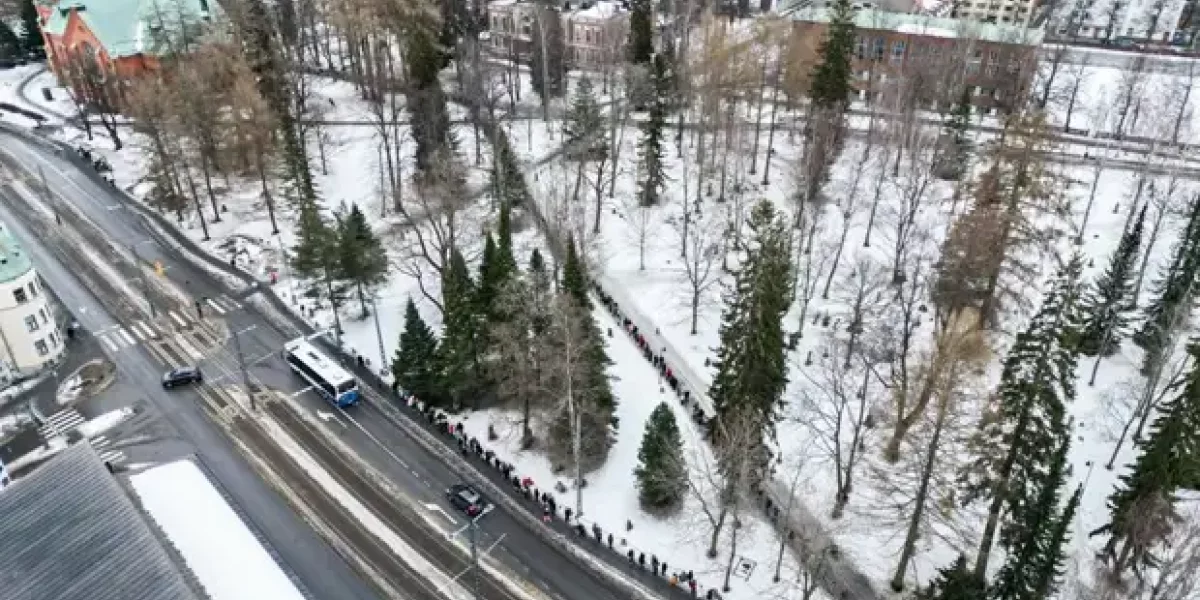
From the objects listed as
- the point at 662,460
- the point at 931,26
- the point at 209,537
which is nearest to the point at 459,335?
the point at 662,460

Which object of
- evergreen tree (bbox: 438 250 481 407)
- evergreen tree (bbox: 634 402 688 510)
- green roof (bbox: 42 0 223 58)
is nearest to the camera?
evergreen tree (bbox: 634 402 688 510)

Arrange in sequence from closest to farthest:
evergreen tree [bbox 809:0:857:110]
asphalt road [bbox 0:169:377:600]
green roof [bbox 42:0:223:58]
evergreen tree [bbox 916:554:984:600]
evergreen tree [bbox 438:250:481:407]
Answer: evergreen tree [bbox 916:554:984:600] → asphalt road [bbox 0:169:377:600] → evergreen tree [bbox 438:250:481:407] → evergreen tree [bbox 809:0:857:110] → green roof [bbox 42:0:223:58]

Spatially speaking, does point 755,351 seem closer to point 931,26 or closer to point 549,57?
point 549,57

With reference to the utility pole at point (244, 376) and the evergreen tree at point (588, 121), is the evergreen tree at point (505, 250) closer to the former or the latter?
the utility pole at point (244, 376)

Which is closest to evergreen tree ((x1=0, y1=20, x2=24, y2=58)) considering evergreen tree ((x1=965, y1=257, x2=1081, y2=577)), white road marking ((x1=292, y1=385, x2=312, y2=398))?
white road marking ((x1=292, y1=385, x2=312, y2=398))

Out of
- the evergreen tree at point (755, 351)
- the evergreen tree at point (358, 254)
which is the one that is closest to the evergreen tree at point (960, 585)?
the evergreen tree at point (755, 351)

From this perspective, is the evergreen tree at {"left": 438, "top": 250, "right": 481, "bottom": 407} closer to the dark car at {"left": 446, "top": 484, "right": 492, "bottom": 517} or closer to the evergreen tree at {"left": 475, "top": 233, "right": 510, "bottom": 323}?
the evergreen tree at {"left": 475, "top": 233, "right": 510, "bottom": 323}
